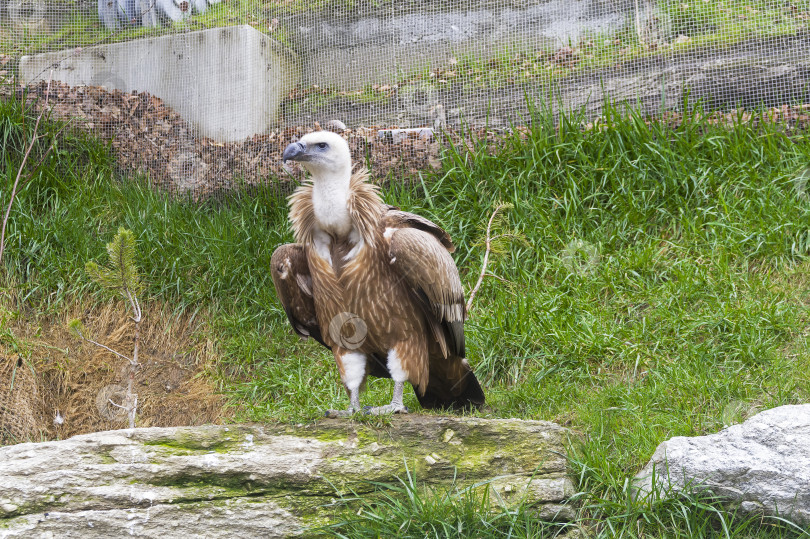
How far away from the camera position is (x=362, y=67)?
704cm

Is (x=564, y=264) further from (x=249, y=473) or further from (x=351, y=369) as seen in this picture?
(x=249, y=473)

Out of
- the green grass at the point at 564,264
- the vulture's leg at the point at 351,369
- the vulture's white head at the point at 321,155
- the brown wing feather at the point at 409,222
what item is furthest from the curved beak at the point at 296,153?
the green grass at the point at 564,264

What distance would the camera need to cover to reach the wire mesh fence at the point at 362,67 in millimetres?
6312

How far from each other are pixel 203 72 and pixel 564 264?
3843 millimetres

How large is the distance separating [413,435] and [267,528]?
685 millimetres

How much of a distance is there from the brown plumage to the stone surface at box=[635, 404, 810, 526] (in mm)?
1160

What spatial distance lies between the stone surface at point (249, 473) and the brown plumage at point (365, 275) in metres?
0.38

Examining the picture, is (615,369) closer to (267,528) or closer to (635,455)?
(635,455)

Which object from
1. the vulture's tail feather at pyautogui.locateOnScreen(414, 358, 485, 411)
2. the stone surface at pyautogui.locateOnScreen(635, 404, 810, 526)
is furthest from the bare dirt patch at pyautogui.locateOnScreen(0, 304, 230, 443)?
the stone surface at pyautogui.locateOnScreen(635, 404, 810, 526)

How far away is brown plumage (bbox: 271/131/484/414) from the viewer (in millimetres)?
3498

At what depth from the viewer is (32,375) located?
531cm

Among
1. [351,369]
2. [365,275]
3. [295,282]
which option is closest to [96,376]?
[295,282]

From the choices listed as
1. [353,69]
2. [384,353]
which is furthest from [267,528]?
[353,69]

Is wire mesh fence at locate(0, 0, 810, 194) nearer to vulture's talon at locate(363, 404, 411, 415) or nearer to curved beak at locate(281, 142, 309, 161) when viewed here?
curved beak at locate(281, 142, 309, 161)
